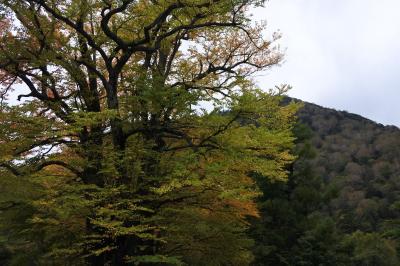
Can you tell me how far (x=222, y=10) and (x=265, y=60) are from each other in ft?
16.5

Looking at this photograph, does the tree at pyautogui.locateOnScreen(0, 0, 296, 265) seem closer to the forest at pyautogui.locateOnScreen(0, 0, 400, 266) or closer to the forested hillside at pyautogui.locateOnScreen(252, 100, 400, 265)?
the forest at pyautogui.locateOnScreen(0, 0, 400, 266)

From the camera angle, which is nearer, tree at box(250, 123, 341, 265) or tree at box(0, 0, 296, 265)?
tree at box(0, 0, 296, 265)

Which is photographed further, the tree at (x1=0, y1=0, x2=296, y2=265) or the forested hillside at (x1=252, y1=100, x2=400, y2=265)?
the forested hillside at (x1=252, y1=100, x2=400, y2=265)

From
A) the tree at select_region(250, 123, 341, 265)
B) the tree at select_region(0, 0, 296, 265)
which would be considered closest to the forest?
the tree at select_region(0, 0, 296, 265)

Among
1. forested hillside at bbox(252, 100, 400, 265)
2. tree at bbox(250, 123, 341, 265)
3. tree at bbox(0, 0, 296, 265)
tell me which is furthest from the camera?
forested hillside at bbox(252, 100, 400, 265)

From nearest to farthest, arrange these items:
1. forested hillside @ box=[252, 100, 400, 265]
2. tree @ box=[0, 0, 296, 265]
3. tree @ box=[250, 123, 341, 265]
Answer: tree @ box=[0, 0, 296, 265] → tree @ box=[250, 123, 341, 265] → forested hillside @ box=[252, 100, 400, 265]

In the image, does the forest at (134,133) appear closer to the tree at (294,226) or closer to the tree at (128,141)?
the tree at (128,141)

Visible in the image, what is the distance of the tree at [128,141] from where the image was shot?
12.2 m

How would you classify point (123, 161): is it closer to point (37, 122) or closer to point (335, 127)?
point (37, 122)

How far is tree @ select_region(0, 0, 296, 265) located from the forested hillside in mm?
14522

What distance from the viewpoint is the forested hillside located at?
29875mm

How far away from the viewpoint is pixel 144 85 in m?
12.7

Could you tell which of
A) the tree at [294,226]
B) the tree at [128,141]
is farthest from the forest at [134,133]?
the tree at [294,226]

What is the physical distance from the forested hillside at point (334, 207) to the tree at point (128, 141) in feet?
47.6
